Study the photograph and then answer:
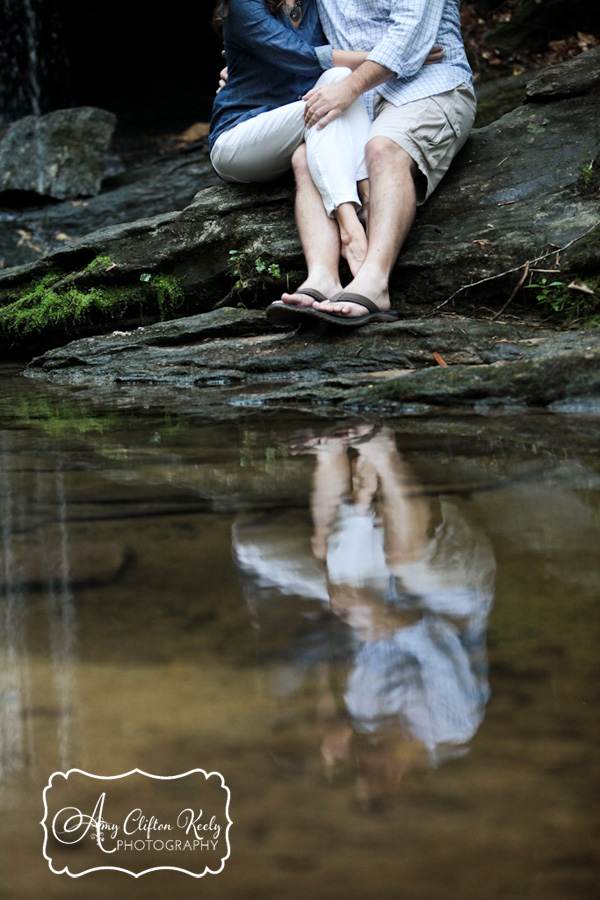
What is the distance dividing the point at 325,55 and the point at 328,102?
42 cm

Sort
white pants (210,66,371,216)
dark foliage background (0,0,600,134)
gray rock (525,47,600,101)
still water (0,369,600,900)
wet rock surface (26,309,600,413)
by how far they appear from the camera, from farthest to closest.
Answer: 1. dark foliage background (0,0,600,134)
2. gray rock (525,47,600,101)
3. white pants (210,66,371,216)
4. wet rock surface (26,309,600,413)
5. still water (0,369,600,900)

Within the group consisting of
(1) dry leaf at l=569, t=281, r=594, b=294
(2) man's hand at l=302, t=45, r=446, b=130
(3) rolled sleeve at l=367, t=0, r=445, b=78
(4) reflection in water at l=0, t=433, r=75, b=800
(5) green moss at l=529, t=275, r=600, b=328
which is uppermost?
(3) rolled sleeve at l=367, t=0, r=445, b=78

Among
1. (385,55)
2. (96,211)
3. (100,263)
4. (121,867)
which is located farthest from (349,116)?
(96,211)

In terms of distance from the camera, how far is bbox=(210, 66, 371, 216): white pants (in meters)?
3.42

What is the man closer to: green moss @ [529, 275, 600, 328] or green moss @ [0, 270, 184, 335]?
green moss @ [529, 275, 600, 328]

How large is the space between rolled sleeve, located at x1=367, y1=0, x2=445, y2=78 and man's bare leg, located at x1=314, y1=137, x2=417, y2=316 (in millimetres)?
332

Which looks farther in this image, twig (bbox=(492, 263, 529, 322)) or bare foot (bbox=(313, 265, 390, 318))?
twig (bbox=(492, 263, 529, 322))

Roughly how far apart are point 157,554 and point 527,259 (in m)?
2.75

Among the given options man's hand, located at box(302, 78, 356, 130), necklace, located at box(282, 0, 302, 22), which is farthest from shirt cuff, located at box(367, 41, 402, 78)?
necklace, located at box(282, 0, 302, 22)

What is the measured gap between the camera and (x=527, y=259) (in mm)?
3420

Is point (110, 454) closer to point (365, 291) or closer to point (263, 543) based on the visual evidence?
point (263, 543)

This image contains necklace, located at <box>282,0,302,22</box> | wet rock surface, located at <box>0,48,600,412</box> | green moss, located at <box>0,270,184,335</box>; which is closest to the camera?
wet rock surface, located at <box>0,48,600,412</box>

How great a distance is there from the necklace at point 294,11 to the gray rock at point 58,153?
15.3ft

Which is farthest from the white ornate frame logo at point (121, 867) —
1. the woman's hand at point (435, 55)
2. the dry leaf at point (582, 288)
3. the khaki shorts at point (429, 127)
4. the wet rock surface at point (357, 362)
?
the woman's hand at point (435, 55)
